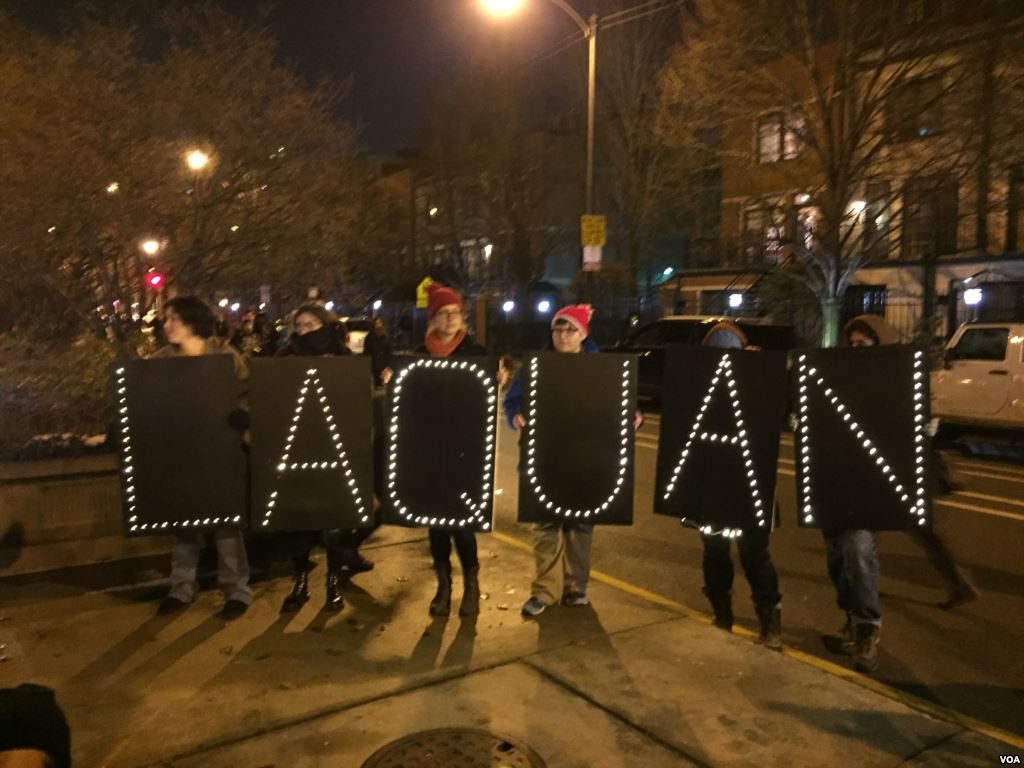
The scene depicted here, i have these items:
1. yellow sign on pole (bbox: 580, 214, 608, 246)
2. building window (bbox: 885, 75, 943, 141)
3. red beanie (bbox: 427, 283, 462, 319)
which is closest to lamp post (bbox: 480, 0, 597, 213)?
yellow sign on pole (bbox: 580, 214, 608, 246)

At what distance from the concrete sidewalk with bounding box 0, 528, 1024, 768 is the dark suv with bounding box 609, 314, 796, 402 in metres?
10.7

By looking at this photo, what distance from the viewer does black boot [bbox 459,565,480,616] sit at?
5.27 metres

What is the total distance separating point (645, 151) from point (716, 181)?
8.21ft

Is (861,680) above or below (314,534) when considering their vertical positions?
below

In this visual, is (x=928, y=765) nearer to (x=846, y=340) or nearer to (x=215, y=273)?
(x=846, y=340)

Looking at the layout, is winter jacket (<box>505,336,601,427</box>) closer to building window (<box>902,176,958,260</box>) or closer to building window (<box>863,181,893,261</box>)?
building window (<box>863,181,893,261</box>)

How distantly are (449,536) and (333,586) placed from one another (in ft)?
2.55

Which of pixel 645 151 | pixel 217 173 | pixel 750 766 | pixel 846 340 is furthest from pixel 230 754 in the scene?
pixel 645 151

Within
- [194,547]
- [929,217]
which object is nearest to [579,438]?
[194,547]

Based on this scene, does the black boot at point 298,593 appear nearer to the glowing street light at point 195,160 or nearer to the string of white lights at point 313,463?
the string of white lights at point 313,463

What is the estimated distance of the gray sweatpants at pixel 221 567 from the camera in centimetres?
535

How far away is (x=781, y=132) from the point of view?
18500 mm

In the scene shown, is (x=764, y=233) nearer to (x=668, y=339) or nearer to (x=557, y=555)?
(x=668, y=339)

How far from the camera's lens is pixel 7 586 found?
5742mm
